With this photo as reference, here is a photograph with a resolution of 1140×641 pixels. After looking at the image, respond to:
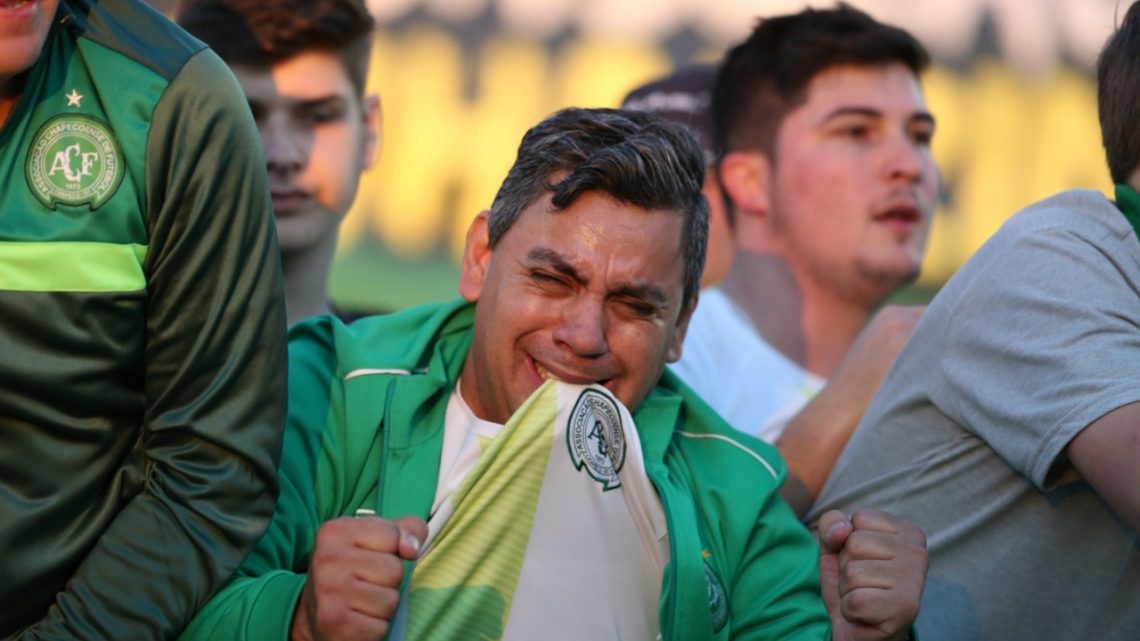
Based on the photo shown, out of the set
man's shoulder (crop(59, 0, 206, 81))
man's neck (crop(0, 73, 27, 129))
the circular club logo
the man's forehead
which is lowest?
the man's forehead

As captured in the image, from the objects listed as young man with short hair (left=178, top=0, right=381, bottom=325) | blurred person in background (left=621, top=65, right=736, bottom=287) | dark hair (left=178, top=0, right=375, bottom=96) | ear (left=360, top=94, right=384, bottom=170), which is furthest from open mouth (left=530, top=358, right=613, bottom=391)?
blurred person in background (left=621, top=65, right=736, bottom=287)

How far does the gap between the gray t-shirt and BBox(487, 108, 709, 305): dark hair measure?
470 millimetres

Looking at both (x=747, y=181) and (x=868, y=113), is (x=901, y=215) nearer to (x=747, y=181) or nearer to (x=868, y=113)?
(x=868, y=113)

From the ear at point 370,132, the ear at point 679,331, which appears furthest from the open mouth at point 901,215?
the ear at point 679,331

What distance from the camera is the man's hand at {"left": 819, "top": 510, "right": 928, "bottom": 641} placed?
7.80 ft

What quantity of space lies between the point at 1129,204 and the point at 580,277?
94 cm

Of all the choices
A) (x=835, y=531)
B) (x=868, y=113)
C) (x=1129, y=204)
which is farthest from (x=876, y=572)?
(x=868, y=113)

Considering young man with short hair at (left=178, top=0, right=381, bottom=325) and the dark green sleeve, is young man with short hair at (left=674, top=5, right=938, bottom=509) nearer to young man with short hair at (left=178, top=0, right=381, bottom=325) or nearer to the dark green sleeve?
young man with short hair at (left=178, top=0, right=381, bottom=325)

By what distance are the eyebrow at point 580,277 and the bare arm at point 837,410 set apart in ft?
2.62

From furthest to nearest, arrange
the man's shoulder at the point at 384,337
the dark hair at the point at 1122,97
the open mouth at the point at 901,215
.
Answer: the open mouth at the point at 901,215 < the dark hair at the point at 1122,97 < the man's shoulder at the point at 384,337

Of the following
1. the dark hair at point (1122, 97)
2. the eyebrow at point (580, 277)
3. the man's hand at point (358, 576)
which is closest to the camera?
the man's hand at point (358, 576)

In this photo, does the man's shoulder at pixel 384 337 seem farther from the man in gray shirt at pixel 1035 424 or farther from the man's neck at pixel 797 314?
the man's neck at pixel 797 314

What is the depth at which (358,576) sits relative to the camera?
7.15ft

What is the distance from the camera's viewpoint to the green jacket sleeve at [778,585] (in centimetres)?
259
